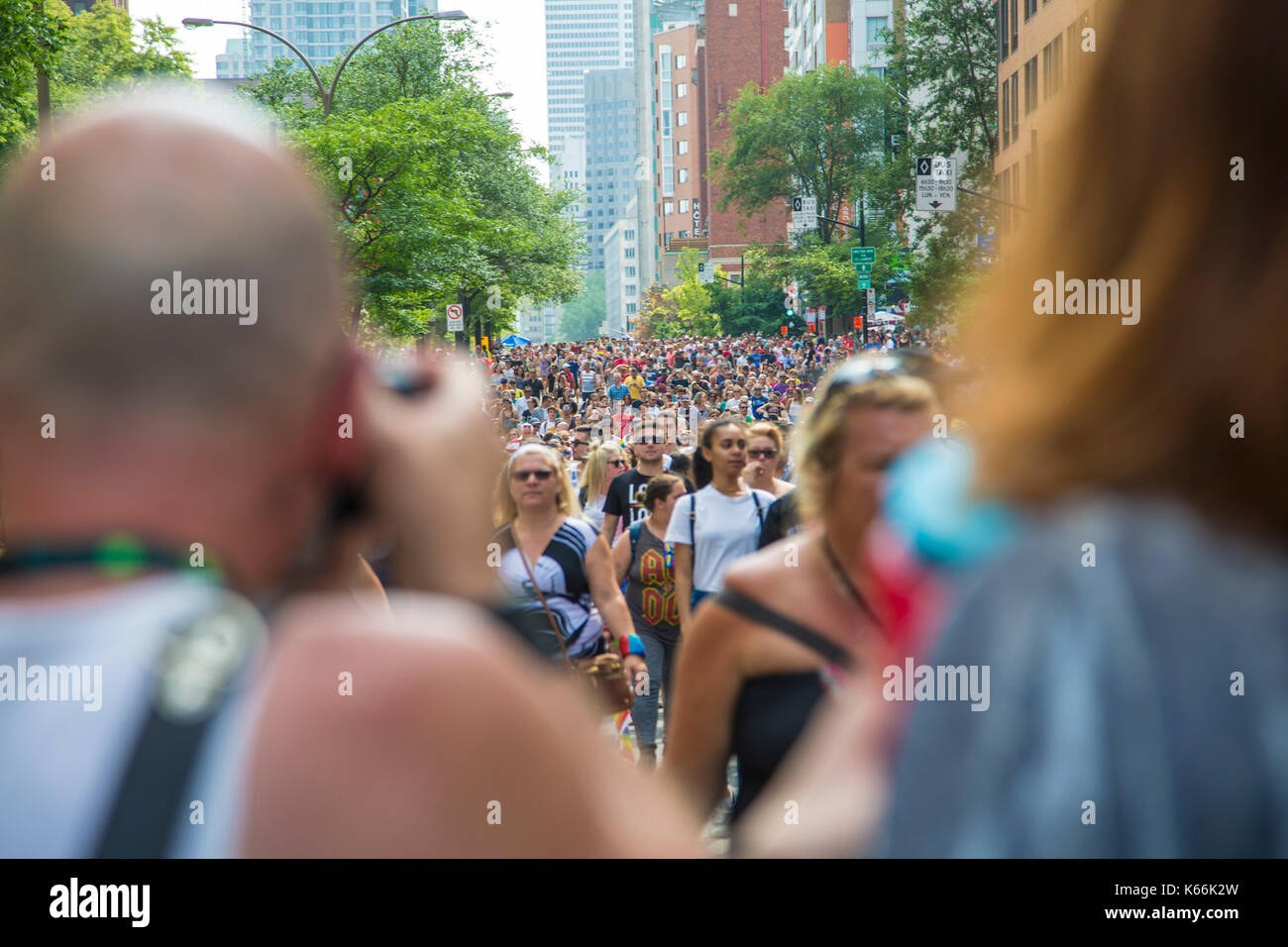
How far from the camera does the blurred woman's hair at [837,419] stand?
12.6 feet

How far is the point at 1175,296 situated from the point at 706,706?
2784 mm

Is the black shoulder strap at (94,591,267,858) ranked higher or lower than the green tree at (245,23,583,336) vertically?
lower

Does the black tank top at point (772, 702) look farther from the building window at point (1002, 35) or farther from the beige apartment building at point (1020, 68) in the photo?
the building window at point (1002, 35)

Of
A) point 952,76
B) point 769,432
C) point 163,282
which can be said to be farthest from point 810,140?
point 163,282

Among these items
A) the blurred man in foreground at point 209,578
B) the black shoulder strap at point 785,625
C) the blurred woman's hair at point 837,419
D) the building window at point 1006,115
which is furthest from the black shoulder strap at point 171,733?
the building window at point 1006,115

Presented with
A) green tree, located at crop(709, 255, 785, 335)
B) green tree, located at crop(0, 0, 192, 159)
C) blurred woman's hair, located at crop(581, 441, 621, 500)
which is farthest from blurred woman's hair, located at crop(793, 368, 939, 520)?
green tree, located at crop(709, 255, 785, 335)

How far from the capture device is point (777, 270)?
280ft

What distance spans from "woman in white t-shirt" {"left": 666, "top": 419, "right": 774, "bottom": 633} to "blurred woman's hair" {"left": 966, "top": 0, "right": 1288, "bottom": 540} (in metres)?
6.31

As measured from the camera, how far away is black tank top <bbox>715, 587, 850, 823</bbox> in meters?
3.51

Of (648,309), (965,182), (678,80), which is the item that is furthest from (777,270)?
(678,80)

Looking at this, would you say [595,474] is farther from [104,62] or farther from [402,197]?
[104,62]

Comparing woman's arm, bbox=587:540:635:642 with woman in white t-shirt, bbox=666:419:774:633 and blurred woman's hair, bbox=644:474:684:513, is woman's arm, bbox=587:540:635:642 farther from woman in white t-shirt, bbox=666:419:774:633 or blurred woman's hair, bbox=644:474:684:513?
blurred woman's hair, bbox=644:474:684:513

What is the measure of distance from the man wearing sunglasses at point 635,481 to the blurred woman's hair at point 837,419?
5438 mm

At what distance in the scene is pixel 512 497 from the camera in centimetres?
689
